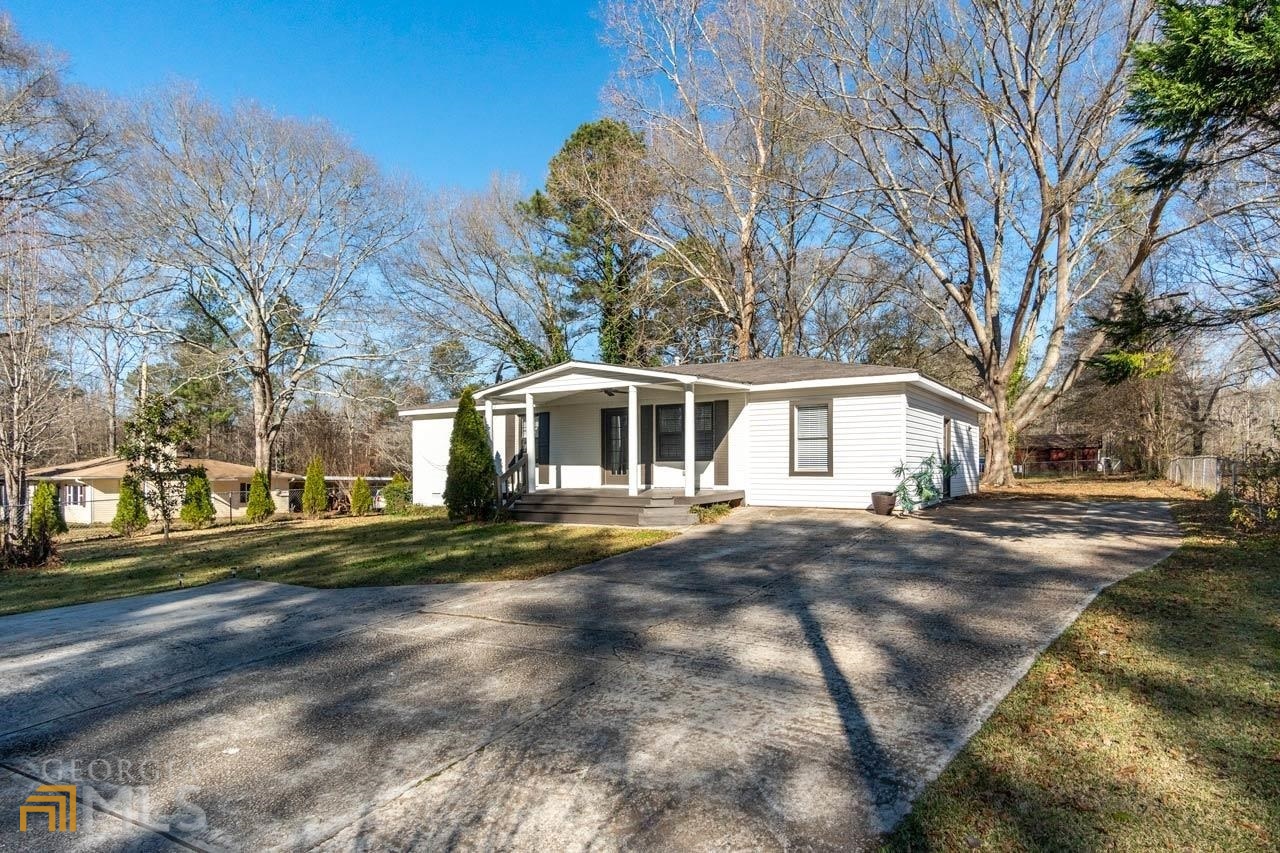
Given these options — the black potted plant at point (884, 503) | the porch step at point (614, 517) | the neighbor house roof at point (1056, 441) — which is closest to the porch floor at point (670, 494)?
the porch step at point (614, 517)

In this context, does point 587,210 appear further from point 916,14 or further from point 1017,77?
point 1017,77

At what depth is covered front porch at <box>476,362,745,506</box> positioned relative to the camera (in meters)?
13.1

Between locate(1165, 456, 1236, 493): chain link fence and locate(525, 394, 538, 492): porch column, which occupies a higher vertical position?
locate(525, 394, 538, 492): porch column

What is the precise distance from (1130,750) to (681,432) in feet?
37.9

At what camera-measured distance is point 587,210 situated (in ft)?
79.7

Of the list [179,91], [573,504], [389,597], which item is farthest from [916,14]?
[179,91]

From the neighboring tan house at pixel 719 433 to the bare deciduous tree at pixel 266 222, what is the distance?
12.0m

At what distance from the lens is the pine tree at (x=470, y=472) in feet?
45.5

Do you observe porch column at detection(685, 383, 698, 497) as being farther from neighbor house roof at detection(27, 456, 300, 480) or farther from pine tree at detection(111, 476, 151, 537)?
neighbor house roof at detection(27, 456, 300, 480)

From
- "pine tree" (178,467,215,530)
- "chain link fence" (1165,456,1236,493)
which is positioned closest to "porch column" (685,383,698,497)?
"chain link fence" (1165,456,1236,493)

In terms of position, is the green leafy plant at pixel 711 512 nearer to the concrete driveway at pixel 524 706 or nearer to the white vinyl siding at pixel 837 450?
the white vinyl siding at pixel 837 450

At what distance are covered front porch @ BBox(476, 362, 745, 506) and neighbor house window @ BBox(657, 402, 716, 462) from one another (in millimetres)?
20

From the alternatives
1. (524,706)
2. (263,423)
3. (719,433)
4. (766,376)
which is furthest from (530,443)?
(263,423)

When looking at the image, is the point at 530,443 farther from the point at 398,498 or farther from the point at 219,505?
the point at 219,505
